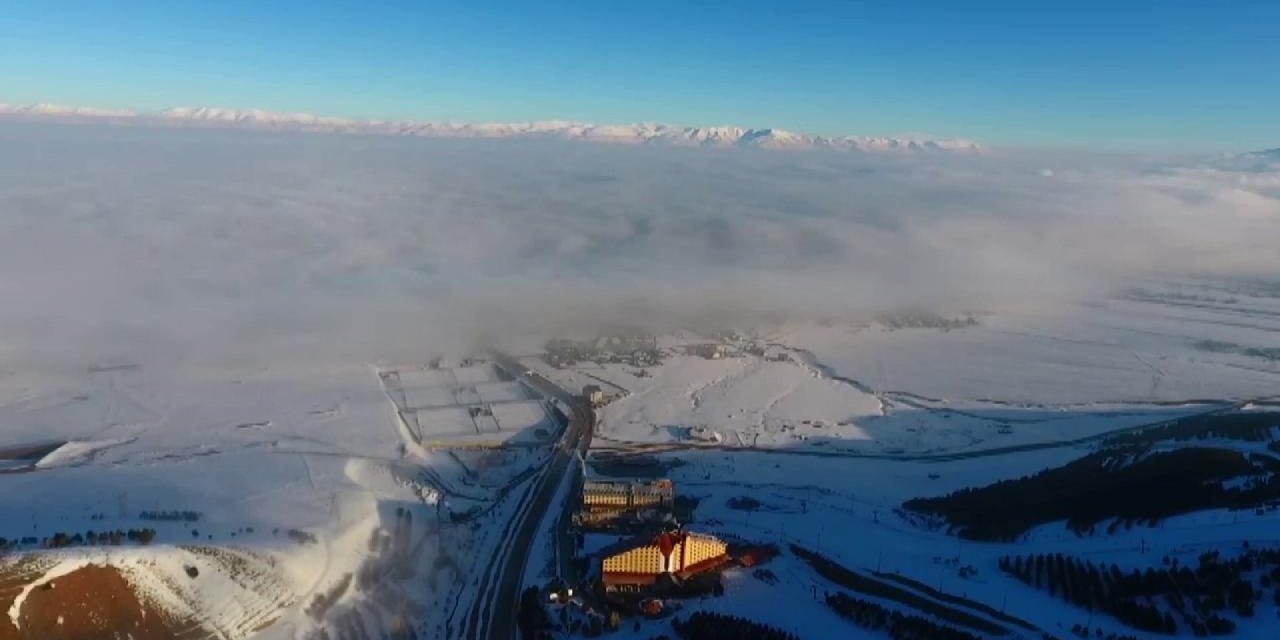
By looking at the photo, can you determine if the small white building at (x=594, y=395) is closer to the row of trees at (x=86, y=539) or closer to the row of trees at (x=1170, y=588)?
the row of trees at (x=86, y=539)

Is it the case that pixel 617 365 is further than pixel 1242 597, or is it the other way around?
pixel 617 365

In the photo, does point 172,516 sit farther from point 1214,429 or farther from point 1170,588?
point 1214,429

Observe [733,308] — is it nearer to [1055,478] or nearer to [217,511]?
[1055,478]

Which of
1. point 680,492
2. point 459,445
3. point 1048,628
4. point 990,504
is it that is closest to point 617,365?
point 459,445

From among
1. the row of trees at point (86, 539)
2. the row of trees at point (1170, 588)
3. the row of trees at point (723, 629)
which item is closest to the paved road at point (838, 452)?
the row of trees at point (1170, 588)

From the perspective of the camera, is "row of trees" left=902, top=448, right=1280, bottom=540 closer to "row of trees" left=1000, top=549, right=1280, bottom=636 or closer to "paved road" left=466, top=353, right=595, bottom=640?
"row of trees" left=1000, top=549, right=1280, bottom=636

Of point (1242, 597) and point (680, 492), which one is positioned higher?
point (1242, 597)

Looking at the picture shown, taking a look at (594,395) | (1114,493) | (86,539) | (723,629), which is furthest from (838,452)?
(86,539)
